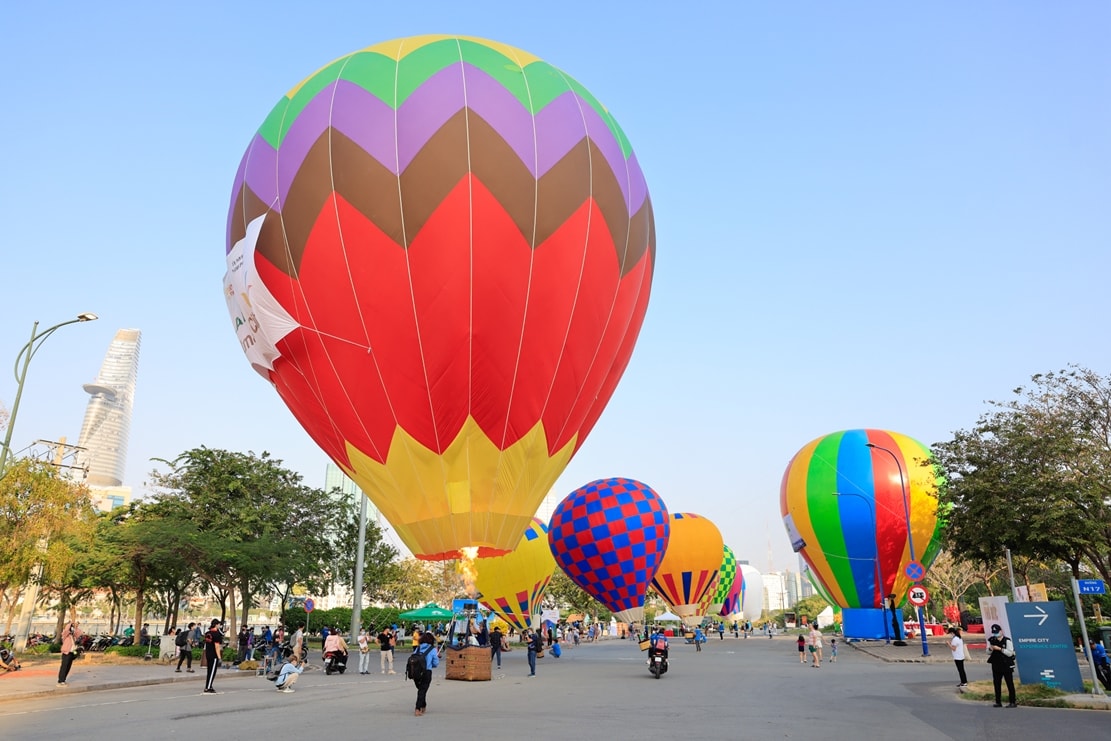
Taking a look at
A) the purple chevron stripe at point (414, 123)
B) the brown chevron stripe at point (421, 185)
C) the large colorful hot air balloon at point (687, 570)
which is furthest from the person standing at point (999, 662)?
the large colorful hot air balloon at point (687, 570)

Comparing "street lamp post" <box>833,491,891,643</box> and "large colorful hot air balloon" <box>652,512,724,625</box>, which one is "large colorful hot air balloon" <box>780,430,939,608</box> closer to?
"street lamp post" <box>833,491,891,643</box>

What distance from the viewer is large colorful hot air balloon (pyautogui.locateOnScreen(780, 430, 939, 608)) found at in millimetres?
34781

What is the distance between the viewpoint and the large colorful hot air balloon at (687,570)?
50.7 meters

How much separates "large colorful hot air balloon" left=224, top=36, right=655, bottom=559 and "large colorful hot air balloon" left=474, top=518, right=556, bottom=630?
2148 cm

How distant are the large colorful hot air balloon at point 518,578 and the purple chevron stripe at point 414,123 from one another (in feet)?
80.7

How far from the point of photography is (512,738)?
984 centimetres

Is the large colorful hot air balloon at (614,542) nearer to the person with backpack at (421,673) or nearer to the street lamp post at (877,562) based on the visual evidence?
the street lamp post at (877,562)

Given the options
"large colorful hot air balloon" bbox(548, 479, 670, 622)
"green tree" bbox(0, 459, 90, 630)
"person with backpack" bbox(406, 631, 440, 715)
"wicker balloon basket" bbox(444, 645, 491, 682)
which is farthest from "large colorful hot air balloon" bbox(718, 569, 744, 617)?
"person with backpack" bbox(406, 631, 440, 715)

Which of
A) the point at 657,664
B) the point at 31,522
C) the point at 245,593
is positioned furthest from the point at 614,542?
the point at 31,522

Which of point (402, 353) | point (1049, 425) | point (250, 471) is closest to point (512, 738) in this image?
point (402, 353)

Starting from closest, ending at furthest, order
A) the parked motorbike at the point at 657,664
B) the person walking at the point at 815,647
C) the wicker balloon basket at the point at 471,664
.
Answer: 1. the wicker balloon basket at the point at 471,664
2. the parked motorbike at the point at 657,664
3. the person walking at the point at 815,647

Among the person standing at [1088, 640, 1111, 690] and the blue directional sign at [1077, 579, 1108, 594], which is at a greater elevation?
the blue directional sign at [1077, 579, 1108, 594]

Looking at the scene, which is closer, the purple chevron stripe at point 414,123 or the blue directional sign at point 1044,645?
the blue directional sign at point 1044,645

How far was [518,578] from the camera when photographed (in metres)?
39.6
